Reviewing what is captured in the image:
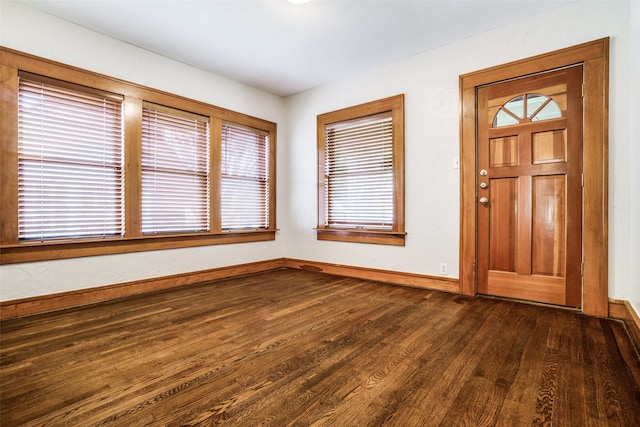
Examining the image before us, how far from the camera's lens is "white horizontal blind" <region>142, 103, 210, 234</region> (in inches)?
133

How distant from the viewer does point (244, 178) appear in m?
4.35

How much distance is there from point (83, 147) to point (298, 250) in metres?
2.92

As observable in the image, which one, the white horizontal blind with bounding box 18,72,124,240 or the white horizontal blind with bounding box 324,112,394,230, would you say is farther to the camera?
the white horizontal blind with bounding box 324,112,394,230

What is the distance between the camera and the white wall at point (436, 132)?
95.5 inches

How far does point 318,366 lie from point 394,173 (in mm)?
2585

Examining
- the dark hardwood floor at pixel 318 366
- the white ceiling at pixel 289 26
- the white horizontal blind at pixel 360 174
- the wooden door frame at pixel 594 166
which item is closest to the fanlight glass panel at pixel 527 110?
the wooden door frame at pixel 594 166

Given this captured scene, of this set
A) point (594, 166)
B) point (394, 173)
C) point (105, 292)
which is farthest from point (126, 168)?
point (594, 166)

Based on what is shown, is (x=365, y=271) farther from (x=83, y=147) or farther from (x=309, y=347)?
(x=83, y=147)

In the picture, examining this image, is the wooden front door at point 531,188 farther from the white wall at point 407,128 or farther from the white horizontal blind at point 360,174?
the white horizontal blind at point 360,174

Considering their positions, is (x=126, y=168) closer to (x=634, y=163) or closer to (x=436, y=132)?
(x=436, y=132)

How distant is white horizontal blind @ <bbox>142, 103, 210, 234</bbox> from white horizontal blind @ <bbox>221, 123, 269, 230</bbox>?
29cm

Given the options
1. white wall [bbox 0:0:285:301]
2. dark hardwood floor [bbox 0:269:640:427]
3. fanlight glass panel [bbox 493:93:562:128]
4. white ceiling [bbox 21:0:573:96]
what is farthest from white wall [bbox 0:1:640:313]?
dark hardwood floor [bbox 0:269:640:427]

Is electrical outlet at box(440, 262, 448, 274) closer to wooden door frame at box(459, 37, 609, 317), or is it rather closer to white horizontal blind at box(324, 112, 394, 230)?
white horizontal blind at box(324, 112, 394, 230)

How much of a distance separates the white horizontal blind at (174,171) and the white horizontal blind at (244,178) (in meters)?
0.29
